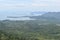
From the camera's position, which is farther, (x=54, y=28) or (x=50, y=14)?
(x=50, y=14)

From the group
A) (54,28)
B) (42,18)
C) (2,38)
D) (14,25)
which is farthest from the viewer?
(42,18)

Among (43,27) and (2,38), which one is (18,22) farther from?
(2,38)

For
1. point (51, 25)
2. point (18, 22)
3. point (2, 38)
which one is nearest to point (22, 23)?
point (18, 22)

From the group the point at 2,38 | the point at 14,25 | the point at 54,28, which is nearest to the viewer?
the point at 2,38

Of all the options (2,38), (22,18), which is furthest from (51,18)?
(2,38)

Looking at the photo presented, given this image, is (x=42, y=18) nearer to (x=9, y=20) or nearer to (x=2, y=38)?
(x=9, y=20)

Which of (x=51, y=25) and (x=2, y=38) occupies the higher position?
(x=2, y=38)

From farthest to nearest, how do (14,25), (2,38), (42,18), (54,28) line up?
(42,18) < (54,28) < (14,25) < (2,38)

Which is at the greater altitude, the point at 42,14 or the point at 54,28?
the point at 42,14

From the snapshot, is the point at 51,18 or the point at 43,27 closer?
the point at 43,27
